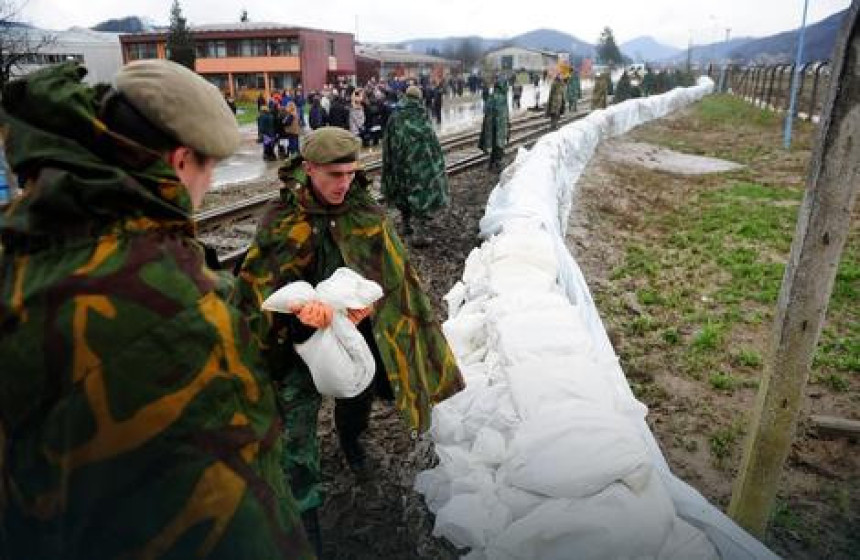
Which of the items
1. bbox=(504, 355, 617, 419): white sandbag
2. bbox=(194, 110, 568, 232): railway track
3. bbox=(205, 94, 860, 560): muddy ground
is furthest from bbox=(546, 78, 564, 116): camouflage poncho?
bbox=(504, 355, 617, 419): white sandbag

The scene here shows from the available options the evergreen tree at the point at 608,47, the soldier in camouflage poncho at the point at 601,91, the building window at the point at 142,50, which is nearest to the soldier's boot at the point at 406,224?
the soldier in camouflage poncho at the point at 601,91

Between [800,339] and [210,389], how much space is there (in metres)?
2.25

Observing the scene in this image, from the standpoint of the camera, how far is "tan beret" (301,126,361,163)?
2.71 meters

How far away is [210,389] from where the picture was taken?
1250 millimetres

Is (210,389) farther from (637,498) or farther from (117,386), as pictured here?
(637,498)

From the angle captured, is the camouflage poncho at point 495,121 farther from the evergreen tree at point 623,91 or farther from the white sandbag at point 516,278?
the evergreen tree at point 623,91

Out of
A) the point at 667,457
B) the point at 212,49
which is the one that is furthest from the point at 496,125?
the point at 212,49

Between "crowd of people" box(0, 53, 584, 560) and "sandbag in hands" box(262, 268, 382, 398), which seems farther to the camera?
"sandbag in hands" box(262, 268, 382, 398)

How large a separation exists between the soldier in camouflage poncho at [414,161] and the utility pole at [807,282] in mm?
5306

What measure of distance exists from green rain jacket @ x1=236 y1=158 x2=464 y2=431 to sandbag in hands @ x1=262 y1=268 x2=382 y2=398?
492 mm

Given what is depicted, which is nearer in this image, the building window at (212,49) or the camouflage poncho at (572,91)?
the camouflage poncho at (572,91)

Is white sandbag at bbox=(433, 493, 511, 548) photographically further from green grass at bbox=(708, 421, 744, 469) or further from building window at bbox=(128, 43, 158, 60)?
building window at bbox=(128, 43, 158, 60)

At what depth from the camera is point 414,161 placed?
7754 mm

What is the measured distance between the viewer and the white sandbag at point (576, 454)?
2434 millimetres
